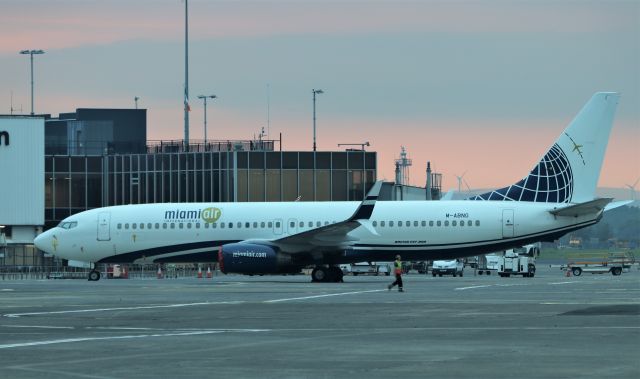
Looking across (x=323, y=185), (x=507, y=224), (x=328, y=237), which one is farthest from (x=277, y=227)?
(x=323, y=185)

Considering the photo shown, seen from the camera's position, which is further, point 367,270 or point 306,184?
point 306,184

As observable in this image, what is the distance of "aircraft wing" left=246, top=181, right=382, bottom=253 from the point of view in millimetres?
53719

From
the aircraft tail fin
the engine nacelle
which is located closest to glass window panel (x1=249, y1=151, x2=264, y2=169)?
the aircraft tail fin

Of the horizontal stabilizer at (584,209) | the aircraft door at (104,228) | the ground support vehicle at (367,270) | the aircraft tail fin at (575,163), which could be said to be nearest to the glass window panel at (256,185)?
the ground support vehicle at (367,270)

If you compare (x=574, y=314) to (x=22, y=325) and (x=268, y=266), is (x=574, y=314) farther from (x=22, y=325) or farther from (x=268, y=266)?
(x=268, y=266)

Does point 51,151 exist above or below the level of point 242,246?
above

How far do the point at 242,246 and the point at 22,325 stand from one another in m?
27.1

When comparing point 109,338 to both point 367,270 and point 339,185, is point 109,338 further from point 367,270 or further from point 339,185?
point 339,185

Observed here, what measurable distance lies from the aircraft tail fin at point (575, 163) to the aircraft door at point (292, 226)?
9.06 meters

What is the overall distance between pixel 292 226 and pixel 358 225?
4300 mm

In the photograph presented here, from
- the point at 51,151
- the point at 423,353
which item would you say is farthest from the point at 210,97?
the point at 423,353

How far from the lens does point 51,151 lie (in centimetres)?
11075

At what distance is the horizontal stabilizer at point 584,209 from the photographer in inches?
2132

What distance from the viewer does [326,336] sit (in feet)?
78.1
